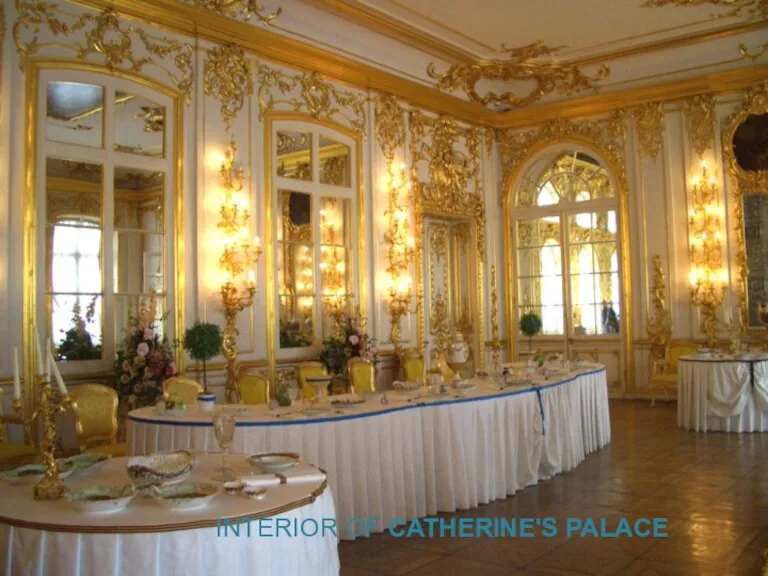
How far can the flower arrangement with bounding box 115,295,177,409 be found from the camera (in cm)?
633

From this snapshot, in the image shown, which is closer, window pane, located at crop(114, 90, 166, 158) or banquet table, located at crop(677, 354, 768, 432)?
window pane, located at crop(114, 90, 166, 158)

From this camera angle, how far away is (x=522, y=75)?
11.0m

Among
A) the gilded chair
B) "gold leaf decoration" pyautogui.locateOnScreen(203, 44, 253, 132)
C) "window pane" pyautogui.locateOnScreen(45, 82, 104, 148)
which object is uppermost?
"gold leaf decoration" pyautogui.locateOnScreen(203, 44, 253, 132)

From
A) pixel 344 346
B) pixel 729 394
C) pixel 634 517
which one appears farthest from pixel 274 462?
pixel 729 394

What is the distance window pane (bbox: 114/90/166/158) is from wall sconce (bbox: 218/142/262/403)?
0.73 metres

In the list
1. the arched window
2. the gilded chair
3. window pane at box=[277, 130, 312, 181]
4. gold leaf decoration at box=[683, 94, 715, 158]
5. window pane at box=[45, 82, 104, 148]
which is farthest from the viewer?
the arched window

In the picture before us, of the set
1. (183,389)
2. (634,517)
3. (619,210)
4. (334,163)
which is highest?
(334,163)

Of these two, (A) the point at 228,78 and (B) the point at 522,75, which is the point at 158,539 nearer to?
(A) the point at 228,78

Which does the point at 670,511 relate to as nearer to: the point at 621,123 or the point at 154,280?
the point at 154,280

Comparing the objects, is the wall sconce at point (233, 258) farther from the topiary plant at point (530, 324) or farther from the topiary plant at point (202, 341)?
the topiary plant at point (530, 324)

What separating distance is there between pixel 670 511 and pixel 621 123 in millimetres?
7381

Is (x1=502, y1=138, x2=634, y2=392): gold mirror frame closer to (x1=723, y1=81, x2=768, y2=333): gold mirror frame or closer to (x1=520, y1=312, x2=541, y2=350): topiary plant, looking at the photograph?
(x1=520, y1=312, x2=541, y2=350): topiary plant

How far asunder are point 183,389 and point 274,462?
10.8 ft

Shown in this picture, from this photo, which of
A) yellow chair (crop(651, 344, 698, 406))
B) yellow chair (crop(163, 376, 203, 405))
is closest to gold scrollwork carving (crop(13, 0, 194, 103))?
yellow chair (crop(163, 376, 203, 405))
